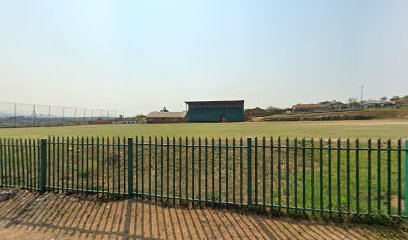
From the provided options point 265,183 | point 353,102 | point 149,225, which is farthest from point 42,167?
point 353,102

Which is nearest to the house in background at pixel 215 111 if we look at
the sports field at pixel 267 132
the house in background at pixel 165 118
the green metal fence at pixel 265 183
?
the house in background at pixel 165 118

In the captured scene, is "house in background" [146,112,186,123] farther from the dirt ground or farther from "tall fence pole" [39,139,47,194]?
the dirt ground

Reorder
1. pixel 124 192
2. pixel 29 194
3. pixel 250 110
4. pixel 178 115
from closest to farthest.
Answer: pixel 124 192
pixel 29 194
pixel 178 115
pixel 250 110

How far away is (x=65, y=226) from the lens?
5102 millimetres

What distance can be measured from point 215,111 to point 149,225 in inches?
2376

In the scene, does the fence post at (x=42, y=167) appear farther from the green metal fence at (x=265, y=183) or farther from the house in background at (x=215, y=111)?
the house in background at (x=215, y=111)

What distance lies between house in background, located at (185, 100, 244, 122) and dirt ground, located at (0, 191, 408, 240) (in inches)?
2263

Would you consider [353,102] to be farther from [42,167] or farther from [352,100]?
[42,167]

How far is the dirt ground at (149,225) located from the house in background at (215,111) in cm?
5749

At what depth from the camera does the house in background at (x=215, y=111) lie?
2512 inches

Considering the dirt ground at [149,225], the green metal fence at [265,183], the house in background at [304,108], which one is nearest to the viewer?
the dirt ground at [149,225]

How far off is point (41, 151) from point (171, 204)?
403cm

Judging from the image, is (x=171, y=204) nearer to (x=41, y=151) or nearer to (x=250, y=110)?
(x=41, y=151)

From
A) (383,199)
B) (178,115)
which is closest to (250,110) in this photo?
(178,115)
